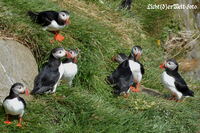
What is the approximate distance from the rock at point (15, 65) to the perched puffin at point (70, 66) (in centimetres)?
46

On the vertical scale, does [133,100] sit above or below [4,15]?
below

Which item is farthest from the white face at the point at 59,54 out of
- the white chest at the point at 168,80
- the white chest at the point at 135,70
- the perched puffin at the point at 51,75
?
the white chest at the point at 168,80

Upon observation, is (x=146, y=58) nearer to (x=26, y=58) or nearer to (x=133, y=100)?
(x=133, y=100)

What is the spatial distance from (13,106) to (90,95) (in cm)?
155

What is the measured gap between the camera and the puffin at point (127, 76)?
25.8 feet

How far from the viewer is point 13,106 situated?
595 cm

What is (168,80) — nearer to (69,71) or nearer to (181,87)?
(181,87)

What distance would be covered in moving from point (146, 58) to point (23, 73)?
3.82 m

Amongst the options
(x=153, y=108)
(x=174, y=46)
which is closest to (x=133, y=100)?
(x=153, y=108)

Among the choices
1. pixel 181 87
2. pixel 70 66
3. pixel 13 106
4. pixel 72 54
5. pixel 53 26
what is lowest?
pixel 181 87

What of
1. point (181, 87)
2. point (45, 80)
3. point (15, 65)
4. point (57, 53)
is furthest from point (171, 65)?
point (15, 65)

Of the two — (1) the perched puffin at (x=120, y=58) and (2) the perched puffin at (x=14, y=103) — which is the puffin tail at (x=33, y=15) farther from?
(2) the perched puffin at (x=14, y=103)

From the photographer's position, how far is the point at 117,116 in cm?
678

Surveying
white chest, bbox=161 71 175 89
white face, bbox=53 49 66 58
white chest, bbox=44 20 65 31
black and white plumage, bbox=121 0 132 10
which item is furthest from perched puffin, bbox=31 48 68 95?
black and white plumage, bbox=121 0 132 10
